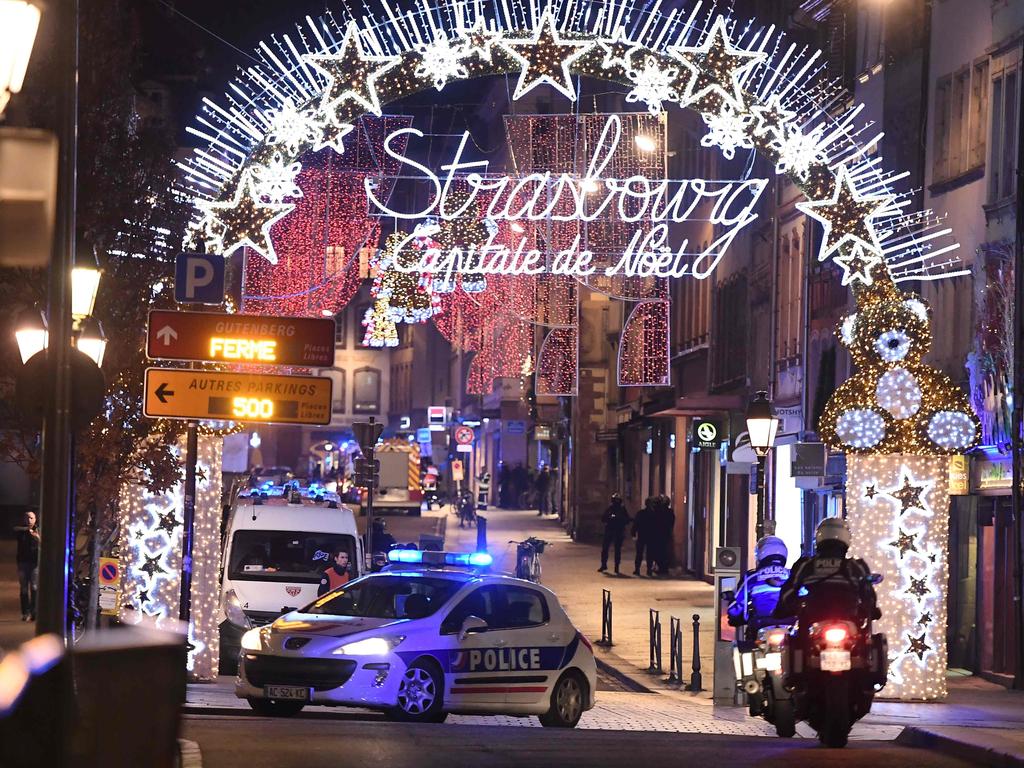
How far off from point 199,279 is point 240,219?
1.66 metres

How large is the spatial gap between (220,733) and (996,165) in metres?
14.7

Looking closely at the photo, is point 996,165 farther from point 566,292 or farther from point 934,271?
point 566,292

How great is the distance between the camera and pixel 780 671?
16016mm

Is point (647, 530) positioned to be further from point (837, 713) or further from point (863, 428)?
point (837, 713)

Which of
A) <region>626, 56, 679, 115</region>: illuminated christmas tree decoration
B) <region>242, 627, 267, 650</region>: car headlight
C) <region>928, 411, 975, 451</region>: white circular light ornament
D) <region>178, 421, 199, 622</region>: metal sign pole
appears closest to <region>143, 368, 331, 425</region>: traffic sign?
<region>178, 421, 199, 622</region>: metal sign pole

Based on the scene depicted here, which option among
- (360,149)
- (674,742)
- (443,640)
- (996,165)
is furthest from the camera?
(360,149)

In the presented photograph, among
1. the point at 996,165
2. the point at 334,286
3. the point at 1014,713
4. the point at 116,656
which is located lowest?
the point at 1014,713

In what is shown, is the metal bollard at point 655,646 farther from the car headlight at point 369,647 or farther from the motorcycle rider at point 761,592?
the motorcycle rider at point 761,592

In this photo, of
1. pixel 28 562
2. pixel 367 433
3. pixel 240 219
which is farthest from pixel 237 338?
pixel 367 433

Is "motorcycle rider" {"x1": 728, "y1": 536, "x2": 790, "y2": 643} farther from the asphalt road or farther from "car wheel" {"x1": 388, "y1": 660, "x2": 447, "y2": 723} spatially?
"car wheel" {"x1": 388, "y1": 660, "x2": 447, "y2": 723}

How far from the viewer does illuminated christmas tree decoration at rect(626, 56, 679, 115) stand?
68.0ft

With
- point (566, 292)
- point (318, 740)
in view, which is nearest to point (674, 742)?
point (318, 740)

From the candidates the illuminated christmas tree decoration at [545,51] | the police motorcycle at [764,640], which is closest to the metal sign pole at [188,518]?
the illuminated christmas tree decoration at [545,51]

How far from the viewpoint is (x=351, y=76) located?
20391mm
